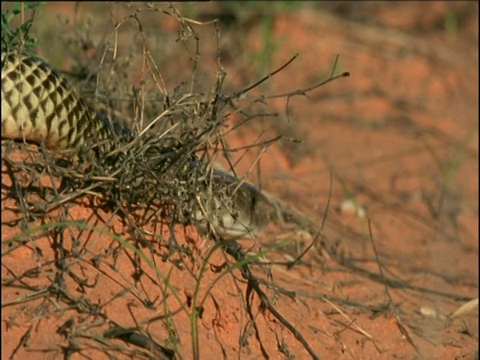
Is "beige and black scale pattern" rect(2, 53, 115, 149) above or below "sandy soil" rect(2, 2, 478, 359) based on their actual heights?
above

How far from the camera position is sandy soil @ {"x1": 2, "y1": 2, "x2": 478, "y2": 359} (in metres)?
3.21

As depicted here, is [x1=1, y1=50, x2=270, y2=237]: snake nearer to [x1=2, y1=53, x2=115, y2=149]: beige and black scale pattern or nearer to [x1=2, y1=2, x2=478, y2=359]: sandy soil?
[x1=2, y1=53, x2=115, y2=149]: beige and black scale pattern

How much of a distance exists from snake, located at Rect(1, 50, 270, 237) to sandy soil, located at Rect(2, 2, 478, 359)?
0.52 feet

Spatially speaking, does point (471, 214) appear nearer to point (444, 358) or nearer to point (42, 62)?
point (444, 358)

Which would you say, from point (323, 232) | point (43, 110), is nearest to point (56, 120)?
point (43, 110)

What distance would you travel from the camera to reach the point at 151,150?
142 inches

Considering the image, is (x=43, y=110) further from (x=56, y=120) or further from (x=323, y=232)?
(x=323, y=232)

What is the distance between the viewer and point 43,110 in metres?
3.58

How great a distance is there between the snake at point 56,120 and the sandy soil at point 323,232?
158 millimetres

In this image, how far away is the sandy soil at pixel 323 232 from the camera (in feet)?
10.5

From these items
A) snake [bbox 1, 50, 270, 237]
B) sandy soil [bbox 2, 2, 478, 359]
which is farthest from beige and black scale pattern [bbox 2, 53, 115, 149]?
sandy soil [bbox 2, 2, 478, 359]

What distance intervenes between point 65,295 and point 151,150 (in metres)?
0.71

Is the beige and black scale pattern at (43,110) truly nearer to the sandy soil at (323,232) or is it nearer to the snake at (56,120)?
the snake at (56,120)

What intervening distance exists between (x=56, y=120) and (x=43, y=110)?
8 centimetres
